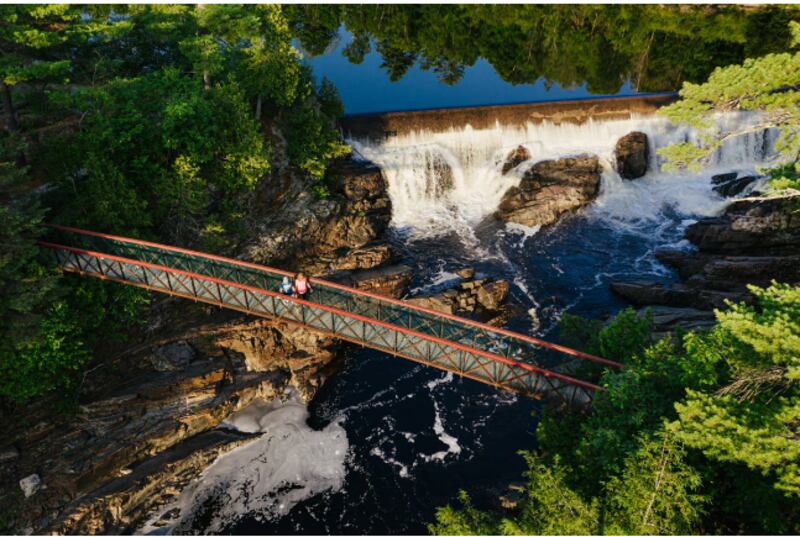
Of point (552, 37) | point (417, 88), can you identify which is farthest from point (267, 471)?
point (552, 37)

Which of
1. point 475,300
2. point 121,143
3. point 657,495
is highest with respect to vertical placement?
point 121,143

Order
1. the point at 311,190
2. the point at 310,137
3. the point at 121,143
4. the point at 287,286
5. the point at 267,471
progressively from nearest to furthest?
1. the point at 287,286
2. the point at 267,471
3. the point at 121,143
4. the point at 310,137
5. the point at 311,190

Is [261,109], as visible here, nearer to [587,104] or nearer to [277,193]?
[277,193]

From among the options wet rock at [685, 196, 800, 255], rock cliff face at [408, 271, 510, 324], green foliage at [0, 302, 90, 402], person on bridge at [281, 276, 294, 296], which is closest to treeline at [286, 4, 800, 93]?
wet rock at [685, 196, 800, 255]

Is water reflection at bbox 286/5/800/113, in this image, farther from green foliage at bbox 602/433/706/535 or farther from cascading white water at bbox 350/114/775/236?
green foliage at bbox 602/433/706/535

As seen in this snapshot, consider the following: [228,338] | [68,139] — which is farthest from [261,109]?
[228,338]

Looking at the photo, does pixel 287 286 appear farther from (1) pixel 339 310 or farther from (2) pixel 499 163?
(2) pixel 499 163

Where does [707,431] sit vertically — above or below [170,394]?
above
